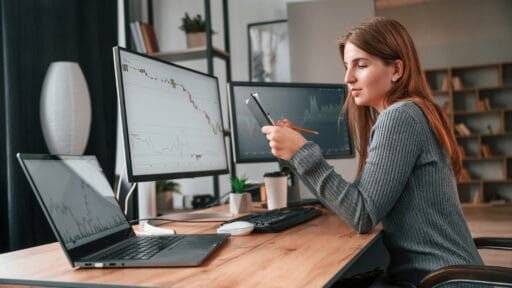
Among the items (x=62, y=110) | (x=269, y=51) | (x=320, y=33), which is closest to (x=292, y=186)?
(x=62, y=110)

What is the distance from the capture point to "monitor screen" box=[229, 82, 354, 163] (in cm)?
195

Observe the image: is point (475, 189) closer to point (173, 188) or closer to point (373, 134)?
point (173, 188)

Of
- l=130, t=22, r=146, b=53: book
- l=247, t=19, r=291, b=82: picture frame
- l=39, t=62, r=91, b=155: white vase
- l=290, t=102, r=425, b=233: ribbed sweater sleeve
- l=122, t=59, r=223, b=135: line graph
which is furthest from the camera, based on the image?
l=247, t=19, r=291, b=82: picture frame

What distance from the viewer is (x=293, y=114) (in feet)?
6.75

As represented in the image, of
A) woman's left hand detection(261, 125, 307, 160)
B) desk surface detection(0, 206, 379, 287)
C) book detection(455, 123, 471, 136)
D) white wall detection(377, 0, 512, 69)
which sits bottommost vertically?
book detection(455, 123, 471, 136)

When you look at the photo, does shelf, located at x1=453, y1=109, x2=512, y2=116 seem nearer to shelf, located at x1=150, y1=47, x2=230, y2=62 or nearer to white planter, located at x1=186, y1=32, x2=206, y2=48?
shelf, located at x1=150, y1=47, x2=230, y2=62

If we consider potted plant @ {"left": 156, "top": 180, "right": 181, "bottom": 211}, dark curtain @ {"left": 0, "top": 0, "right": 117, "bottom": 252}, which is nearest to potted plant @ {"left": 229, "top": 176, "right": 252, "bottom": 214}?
dark curtain @ {"left": 0, "top": 0, "right": 117, "bottom": 252}

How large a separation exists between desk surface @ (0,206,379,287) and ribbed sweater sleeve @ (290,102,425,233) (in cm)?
8

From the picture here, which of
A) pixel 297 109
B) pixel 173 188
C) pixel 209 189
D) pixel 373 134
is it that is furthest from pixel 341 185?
pixel 209 189

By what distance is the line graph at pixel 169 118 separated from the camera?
4.46ft

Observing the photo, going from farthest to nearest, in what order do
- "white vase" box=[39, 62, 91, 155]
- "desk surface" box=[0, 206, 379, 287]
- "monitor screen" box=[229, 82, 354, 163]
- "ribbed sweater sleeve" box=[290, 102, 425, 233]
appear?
"white vase" box=[39, 62, 91, 155] < "monitor screen" box=[229, 82, 354, 163] < "ribbed sweater sleeve" box=[290, 102, 425, 233] < "desk surface" box=[0, 206, 379, 287]

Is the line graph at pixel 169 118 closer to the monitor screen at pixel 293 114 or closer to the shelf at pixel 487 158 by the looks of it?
the monitor screen at pixel 293 114

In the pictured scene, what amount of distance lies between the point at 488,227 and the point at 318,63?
2.32 meters

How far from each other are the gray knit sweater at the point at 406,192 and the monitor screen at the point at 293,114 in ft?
2.59
